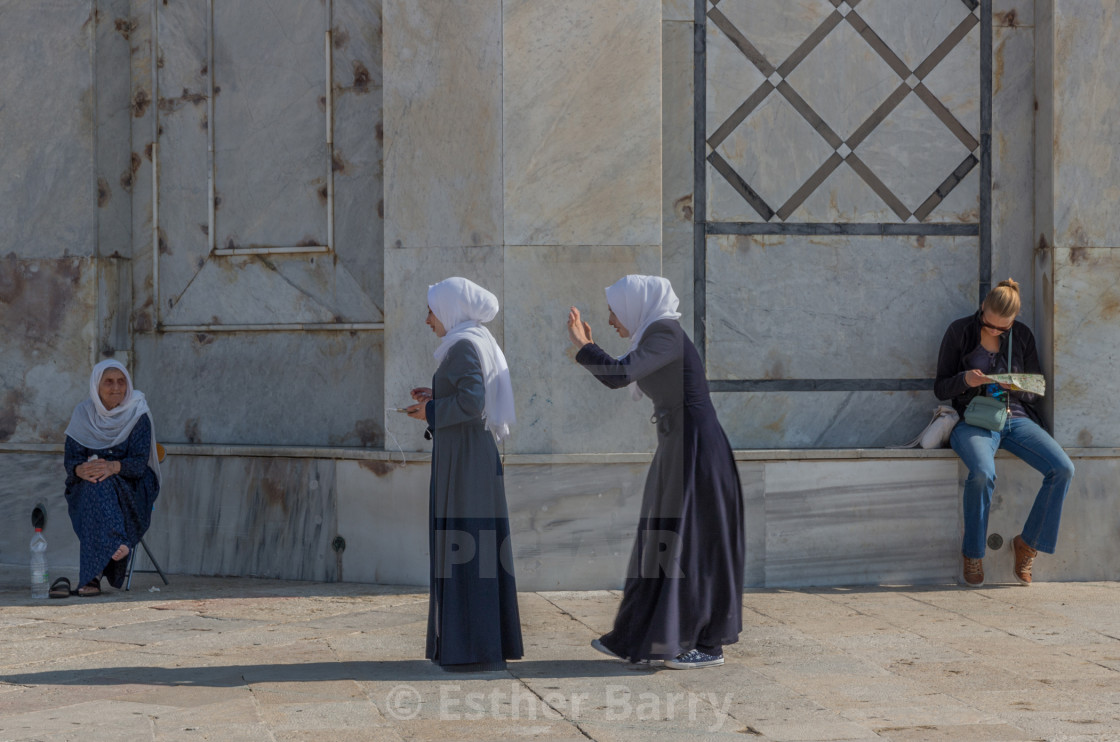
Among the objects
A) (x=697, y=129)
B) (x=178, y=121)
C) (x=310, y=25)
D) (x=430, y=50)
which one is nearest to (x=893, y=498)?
(x=697, y=129)

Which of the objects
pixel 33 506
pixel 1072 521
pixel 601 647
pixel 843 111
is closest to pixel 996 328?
pixel 1072 521

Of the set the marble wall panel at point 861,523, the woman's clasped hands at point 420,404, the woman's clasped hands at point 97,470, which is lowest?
the marble wall panel at point 861,523

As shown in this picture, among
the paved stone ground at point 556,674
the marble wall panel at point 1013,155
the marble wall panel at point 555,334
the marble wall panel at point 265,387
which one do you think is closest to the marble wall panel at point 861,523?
the paved stone ground at point 556,674

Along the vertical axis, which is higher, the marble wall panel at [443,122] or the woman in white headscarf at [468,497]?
the marble wall panel at [443,122]

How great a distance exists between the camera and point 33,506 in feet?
28.7

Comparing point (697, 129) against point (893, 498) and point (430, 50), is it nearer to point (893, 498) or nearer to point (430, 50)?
point (430, 50)

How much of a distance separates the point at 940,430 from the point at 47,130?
6.21 meters

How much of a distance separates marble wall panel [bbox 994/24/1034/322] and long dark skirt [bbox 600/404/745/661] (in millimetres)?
3524

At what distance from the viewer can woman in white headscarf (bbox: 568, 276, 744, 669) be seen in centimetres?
539

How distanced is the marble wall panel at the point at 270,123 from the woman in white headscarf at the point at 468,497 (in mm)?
3175

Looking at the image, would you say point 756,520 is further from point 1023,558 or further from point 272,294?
point 272,294

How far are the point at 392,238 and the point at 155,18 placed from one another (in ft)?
8.70

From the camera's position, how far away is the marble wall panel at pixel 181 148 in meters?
8.75

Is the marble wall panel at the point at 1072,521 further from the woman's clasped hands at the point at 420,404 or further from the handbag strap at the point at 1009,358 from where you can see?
the woman's clasped hands at the point at 420,404
